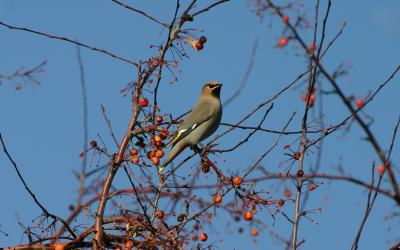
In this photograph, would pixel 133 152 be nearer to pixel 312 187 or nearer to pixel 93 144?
pixel 93 144

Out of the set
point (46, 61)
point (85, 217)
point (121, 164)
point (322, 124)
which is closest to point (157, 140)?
point (121, 164)

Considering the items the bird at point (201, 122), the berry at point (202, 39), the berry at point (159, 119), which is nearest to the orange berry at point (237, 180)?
the berry at point (159, 119)

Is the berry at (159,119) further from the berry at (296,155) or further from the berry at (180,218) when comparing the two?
the berry at (296,155)

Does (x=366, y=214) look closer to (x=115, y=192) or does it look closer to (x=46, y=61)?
(x=115, y=192)

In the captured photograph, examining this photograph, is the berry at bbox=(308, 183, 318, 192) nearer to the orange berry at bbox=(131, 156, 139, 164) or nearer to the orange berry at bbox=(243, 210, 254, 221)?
the orange berry at bbox=(243, 210, 254, 221)

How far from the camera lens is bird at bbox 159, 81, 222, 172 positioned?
5.63 m

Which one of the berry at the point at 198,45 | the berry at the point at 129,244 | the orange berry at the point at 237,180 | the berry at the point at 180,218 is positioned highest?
the berry at the point at 198,45

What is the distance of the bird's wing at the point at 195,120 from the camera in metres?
5.56

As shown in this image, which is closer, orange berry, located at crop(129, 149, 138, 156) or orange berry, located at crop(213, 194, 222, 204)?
orange berry, located at crop(213, 194, 222, 204)

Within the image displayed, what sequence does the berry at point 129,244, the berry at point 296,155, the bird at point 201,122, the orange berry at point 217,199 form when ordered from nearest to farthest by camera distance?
1. the berry at point 129,244
2. the orange berry at point 217,199
3. the berry at point 296,155
4. the bird at point 201,122

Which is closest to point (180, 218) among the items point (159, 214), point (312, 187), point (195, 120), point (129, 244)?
point (159, 214)

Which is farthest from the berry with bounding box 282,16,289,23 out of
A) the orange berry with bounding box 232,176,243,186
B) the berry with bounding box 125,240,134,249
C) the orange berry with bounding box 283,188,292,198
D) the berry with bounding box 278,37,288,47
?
the berry with bounding box 125,240,134,249

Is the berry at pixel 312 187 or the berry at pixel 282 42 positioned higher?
the berry at pixel 282 42

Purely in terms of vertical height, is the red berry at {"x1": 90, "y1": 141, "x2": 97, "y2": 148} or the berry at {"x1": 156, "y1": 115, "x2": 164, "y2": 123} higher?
the berry at {"x1": 156, "y1": 115, "x2": 164, "y2": 123}
